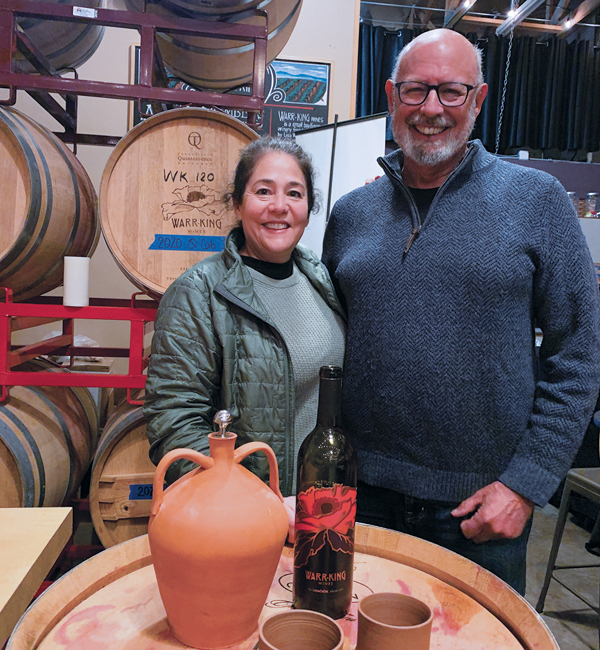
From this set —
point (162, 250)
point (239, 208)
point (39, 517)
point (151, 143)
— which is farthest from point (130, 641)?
point (151, 143)

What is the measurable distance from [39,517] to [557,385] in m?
1.22

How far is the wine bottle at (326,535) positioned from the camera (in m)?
0.82

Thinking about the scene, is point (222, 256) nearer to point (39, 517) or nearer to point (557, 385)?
point (39, 517)

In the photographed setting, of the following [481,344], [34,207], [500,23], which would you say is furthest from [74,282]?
[500,23]


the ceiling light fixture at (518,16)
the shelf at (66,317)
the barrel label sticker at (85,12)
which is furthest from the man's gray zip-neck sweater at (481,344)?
the ceiling light fixture at (518,16)

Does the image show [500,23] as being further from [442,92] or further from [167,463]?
[167,463]

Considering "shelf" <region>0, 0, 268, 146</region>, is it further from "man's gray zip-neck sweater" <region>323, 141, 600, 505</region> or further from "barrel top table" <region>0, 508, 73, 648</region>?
"barrel top table" <region>0, 508, 73, 648</region>

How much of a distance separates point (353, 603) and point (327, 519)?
0.21 meters

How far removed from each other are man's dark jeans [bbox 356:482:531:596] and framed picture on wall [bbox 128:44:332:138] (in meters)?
3.28

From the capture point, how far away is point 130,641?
0.80m

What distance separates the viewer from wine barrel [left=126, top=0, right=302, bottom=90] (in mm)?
2021

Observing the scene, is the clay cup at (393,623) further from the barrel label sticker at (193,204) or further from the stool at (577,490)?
the stool at (577,490)

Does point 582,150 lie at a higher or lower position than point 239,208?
higher

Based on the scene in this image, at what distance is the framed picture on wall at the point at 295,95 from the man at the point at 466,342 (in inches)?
112
